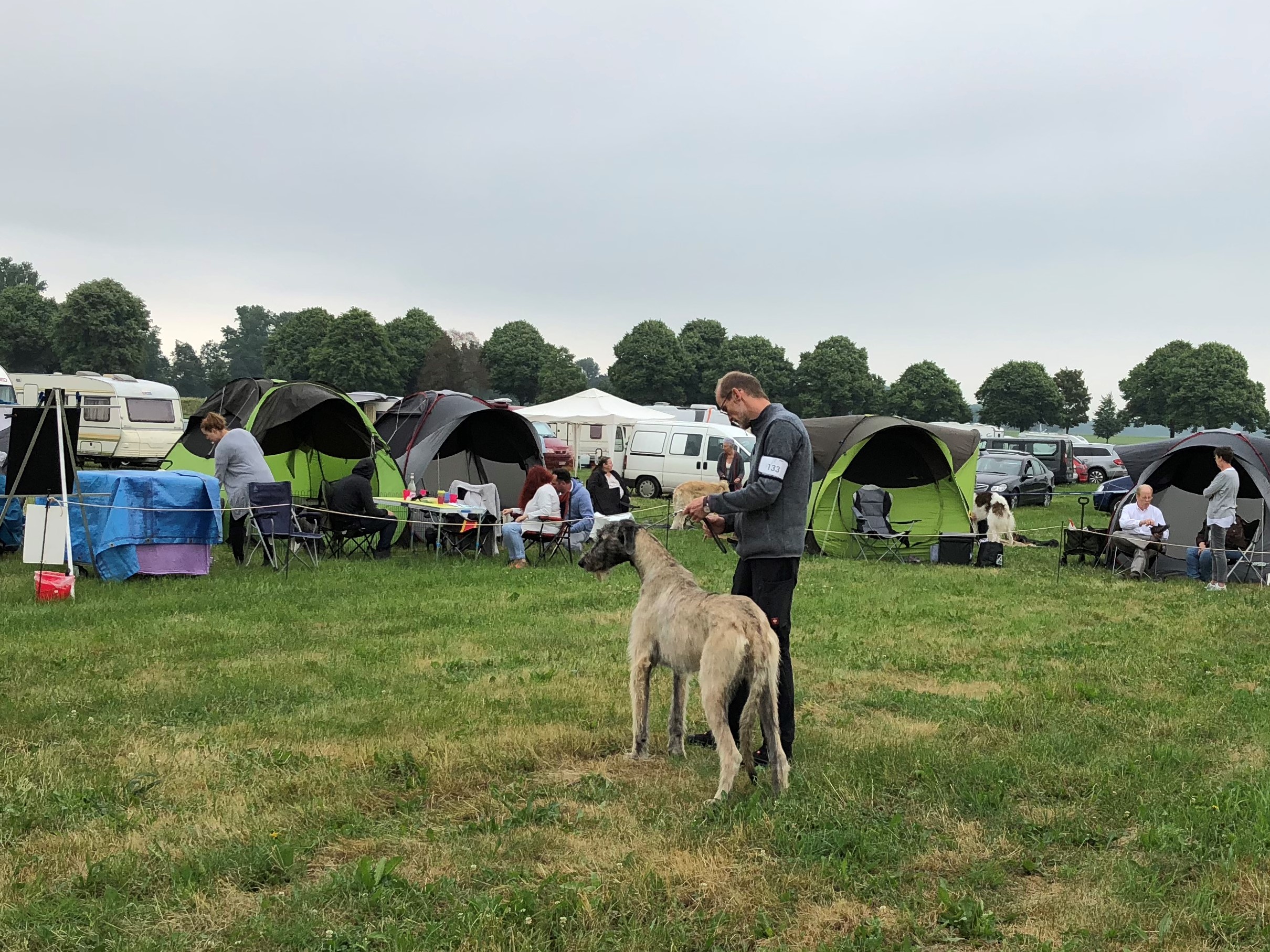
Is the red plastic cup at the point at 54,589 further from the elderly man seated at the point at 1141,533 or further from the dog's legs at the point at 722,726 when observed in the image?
the elderly man seated at the point at 1141,533

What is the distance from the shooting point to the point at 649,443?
24.5m

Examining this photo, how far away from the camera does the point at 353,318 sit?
218 ft

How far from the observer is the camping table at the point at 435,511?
1278 cm

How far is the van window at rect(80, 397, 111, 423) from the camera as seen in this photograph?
2753cm

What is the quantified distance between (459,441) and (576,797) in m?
12.0

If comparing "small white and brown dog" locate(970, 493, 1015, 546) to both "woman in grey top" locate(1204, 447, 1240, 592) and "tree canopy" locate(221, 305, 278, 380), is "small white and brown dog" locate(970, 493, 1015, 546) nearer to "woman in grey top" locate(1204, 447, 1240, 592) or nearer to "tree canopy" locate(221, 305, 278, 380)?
"woman in grey top" locate(1204, 447, 1240, 592)

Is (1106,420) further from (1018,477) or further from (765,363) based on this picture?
(1018,477)

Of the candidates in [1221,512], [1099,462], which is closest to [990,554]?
[1221,512]

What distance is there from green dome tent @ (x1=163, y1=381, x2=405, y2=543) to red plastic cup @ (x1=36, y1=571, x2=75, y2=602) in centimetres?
423

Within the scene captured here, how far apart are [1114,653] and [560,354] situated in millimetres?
63679

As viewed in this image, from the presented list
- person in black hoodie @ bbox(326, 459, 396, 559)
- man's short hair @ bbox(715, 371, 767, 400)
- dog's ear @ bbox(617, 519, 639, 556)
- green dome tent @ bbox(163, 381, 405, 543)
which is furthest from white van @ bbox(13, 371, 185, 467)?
man's short hair @ bbox(715, 371, 767, 400)

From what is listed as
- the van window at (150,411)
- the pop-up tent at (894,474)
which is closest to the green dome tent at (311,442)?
the pop-up tent at (894,474)

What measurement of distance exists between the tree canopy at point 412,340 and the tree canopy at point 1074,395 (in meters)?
41.3

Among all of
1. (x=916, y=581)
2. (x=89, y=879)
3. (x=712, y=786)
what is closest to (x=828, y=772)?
(x=712, y=786)
